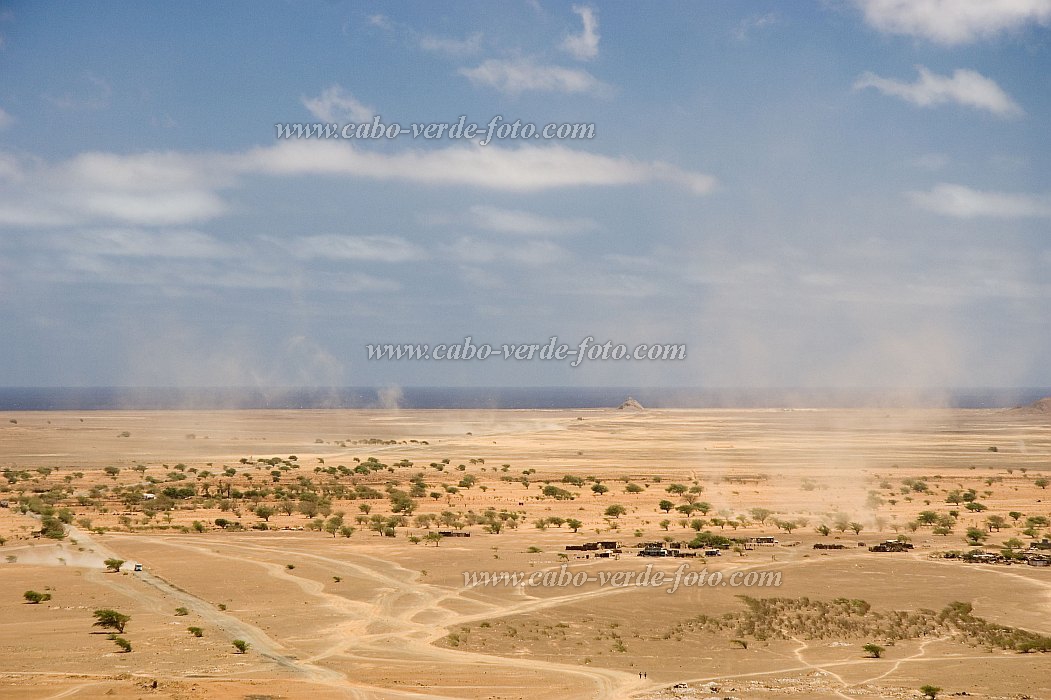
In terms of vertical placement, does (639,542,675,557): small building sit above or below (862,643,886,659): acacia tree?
above

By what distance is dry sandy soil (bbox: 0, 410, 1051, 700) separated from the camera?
22.2 meters

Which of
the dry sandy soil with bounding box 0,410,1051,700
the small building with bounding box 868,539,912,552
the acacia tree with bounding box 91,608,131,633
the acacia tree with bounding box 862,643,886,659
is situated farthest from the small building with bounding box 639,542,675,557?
the acacia tree with bounding box 91,608,131,633

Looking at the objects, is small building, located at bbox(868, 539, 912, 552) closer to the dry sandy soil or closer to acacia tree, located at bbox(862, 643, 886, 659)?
the dry sandy soil

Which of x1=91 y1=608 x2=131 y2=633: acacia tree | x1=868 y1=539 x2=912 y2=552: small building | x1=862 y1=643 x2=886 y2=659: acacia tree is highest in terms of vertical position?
x1=91 y1=608 x2=131 y2=633: acacia tree

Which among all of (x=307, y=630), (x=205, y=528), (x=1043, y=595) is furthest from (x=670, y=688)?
(x=205, y=528)

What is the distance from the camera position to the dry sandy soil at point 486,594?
22234 mm

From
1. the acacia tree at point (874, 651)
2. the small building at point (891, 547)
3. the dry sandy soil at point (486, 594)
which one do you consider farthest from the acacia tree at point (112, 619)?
the small building at point (891, 547)

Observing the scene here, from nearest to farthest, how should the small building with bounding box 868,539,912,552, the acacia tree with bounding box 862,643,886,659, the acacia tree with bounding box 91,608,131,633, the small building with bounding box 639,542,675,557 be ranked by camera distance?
the acacia tree with bounding box 862,643,886,659, the acacia tree with bounding box 91,608,131,633, the small building with bounding box 639,542,675,557, the small building with bounding box 868,539,912,552

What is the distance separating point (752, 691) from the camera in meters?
21.5

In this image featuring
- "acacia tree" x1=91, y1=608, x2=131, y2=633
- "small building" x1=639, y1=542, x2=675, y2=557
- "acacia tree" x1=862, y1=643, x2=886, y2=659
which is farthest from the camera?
"small building" x1=639, y1=542, x2=675, y2=557

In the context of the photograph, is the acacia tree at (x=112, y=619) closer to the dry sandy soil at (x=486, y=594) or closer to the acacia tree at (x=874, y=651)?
the dry sandy soil at (x=486, y=594)

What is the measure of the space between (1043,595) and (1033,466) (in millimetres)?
61690

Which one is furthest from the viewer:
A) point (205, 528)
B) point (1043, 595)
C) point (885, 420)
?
point (885, 420)

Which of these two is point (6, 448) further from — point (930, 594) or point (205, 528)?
point (930, 594)
